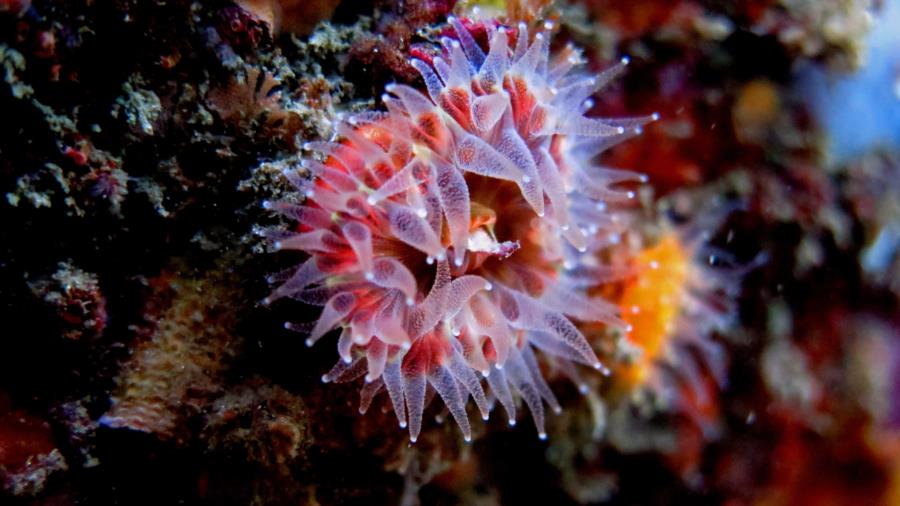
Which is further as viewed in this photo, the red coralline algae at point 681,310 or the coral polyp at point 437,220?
the red coralline algae at point 681,310

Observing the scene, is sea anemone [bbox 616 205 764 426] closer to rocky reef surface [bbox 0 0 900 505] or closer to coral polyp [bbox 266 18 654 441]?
rocky reef surface [bbox 0 0 900 505]

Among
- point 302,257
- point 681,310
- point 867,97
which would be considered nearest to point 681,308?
point 681,310

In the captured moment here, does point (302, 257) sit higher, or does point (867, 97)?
point (867, 97)

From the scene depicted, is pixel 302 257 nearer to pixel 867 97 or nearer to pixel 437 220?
pixel 437 220

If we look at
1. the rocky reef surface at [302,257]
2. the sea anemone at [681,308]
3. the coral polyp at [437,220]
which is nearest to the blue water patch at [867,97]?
the rocky reef surface at [302,257]

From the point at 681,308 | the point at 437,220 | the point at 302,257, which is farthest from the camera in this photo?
the point at 681,308

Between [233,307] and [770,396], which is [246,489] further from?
[770,396]

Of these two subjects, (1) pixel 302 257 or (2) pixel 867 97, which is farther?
(2) pixel 867 97

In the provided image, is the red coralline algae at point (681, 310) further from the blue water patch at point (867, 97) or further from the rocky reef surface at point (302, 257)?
the blue water patch at point (867, 97)

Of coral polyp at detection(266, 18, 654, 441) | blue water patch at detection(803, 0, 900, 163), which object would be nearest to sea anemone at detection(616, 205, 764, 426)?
blue water patch at detection(803, 0, 900, 163)
